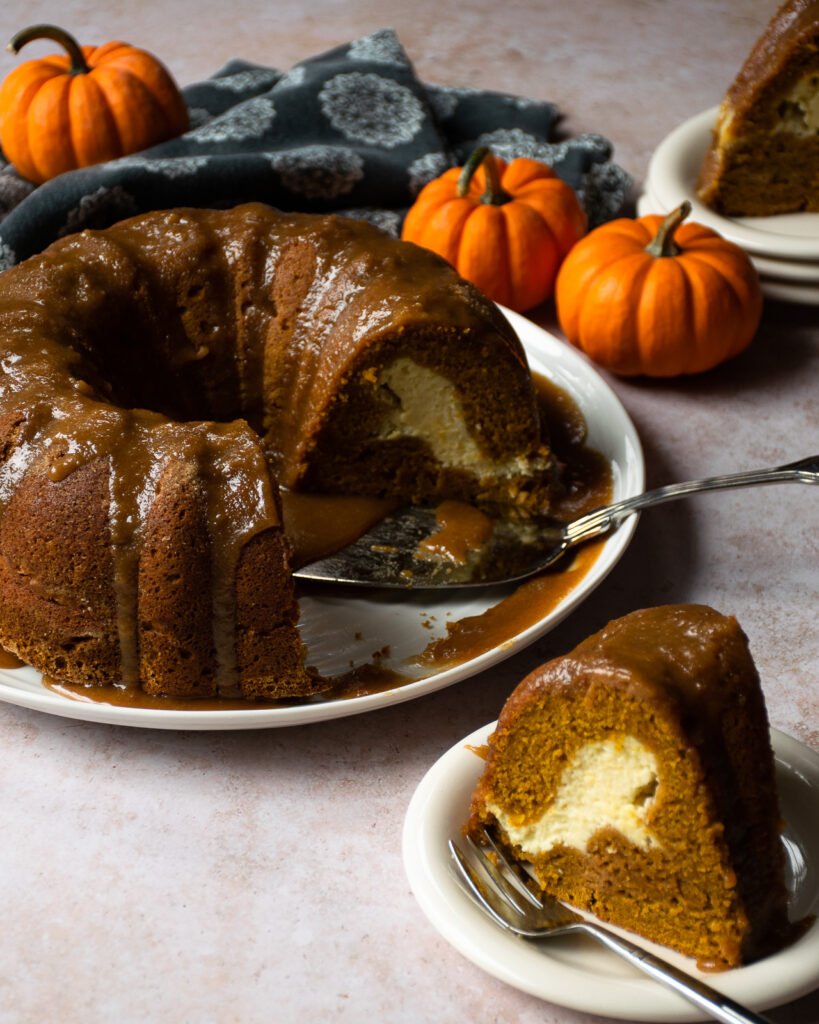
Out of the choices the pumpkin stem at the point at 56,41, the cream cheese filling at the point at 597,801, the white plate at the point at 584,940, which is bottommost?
the white plate at the point at 584,940

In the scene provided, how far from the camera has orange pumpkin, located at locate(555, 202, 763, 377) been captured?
3676mm

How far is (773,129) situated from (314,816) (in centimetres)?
272

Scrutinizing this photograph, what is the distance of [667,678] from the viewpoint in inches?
79.7

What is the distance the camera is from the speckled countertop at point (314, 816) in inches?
89.1

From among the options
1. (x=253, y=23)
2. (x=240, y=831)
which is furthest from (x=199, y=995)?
(x=253, y=23)

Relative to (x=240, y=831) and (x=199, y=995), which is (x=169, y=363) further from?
(x=199, y=995)

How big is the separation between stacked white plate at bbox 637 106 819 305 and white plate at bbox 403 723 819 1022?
6.75 feet

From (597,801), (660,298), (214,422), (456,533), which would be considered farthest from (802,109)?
(597,801)

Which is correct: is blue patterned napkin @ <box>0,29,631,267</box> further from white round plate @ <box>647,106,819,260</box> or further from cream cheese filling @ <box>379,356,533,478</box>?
cream cheese filling @ <box>379,356,533,478</box>

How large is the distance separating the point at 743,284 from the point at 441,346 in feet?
3.58

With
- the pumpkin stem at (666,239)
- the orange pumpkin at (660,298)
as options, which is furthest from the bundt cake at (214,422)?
the pumpkin stem at (666,239)

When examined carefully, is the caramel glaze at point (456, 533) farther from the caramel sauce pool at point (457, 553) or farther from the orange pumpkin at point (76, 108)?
the orange pumpkin at point (76, 108)

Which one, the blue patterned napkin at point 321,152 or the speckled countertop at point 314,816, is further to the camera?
the blue patterned napkin at point 321,152

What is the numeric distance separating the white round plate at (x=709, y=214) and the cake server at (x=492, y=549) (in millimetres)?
1150
